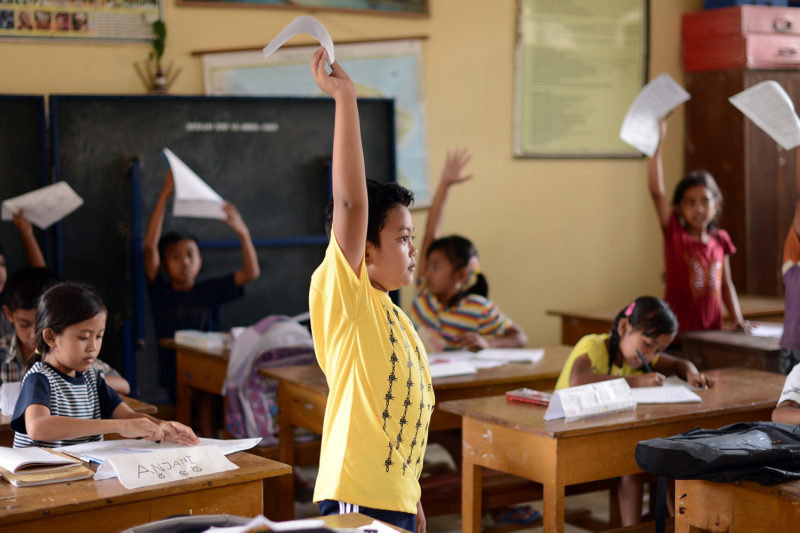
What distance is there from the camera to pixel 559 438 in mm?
2459

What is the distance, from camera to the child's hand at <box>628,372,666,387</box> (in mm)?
2924

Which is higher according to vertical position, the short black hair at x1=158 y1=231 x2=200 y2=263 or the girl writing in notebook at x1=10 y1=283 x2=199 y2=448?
the short black hair at x1=158 y1=231 x2=200 y2=263

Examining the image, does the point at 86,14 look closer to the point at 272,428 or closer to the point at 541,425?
the point at 272,428

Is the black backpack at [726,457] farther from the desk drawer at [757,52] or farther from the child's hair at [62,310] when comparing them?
the desk drawer at [757,52]

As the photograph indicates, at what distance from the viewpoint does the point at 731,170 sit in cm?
565

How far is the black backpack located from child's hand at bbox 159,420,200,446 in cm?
95

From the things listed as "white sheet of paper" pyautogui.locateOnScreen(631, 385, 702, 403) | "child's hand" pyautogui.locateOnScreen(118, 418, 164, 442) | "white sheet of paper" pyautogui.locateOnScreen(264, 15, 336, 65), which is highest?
"white sheet of paper" pyautogui.locateOnScreen(264, 15, 336, 65)

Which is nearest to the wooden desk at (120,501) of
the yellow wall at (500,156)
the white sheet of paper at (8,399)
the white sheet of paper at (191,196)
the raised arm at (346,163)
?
the raised arm at (346,163)

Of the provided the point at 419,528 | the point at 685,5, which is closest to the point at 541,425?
the point at 419,528

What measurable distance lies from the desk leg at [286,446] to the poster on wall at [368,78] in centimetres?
197

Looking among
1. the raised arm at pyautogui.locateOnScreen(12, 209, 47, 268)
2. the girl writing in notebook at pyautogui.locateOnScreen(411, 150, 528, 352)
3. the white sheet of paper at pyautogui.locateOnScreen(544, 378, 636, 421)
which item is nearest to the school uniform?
the girl writing in notebook at pyautogui.locateOnScreen(411, 150, 528, 352)

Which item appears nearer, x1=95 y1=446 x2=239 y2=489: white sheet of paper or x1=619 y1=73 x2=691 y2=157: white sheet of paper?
x1=95 y1=446 x2=239 y2=489: white sheet of paper

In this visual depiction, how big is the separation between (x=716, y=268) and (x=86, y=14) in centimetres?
304

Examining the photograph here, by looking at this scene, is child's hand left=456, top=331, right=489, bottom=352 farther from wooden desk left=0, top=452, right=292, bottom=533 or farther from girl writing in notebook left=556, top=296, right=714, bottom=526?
wooden desk left=0, top=452, right=292, bottom=533
